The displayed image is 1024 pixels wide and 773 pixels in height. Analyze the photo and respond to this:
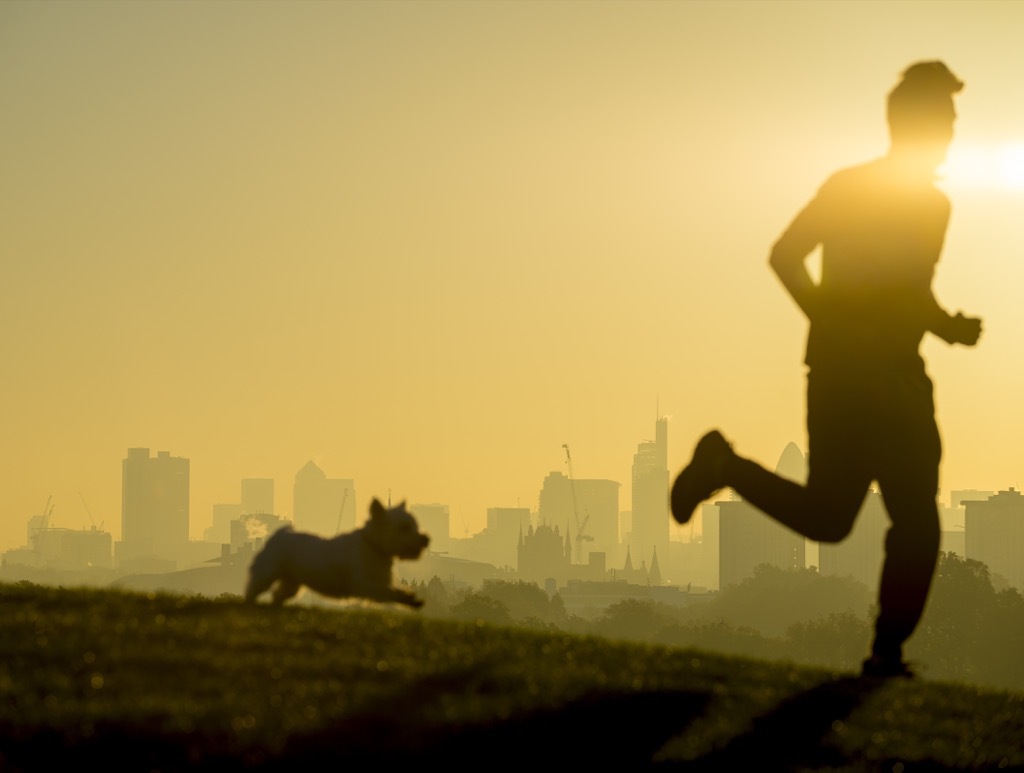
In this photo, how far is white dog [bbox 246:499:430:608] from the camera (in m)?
14.1

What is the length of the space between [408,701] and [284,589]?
444 cm

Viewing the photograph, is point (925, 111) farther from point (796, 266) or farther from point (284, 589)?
point (284, 589)

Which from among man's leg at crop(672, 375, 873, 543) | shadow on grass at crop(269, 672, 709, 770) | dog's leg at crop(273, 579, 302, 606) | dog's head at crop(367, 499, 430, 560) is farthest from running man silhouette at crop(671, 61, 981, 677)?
dog's leg at crop(273, 579, 302, 606)

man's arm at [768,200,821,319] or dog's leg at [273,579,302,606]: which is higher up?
man's arm at [768,200,821,319]

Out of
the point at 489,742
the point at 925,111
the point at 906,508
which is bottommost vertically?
the point at 489,742

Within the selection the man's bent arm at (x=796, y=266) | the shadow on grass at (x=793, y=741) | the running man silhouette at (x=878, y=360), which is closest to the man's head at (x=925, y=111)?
the running man silhouette at (x=878, y=360)

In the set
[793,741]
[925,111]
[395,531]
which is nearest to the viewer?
[793,741]

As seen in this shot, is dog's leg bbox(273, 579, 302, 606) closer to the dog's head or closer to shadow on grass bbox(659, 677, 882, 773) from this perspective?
the dog's head

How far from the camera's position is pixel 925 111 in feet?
43.9

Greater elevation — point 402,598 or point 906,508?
point 906,508

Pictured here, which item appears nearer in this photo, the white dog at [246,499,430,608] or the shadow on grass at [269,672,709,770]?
the shadow on grass at [269,672,709,770]

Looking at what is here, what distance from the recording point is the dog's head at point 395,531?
48.1ft

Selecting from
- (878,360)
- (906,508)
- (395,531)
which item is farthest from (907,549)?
(395,531)

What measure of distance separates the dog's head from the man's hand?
4.39m
